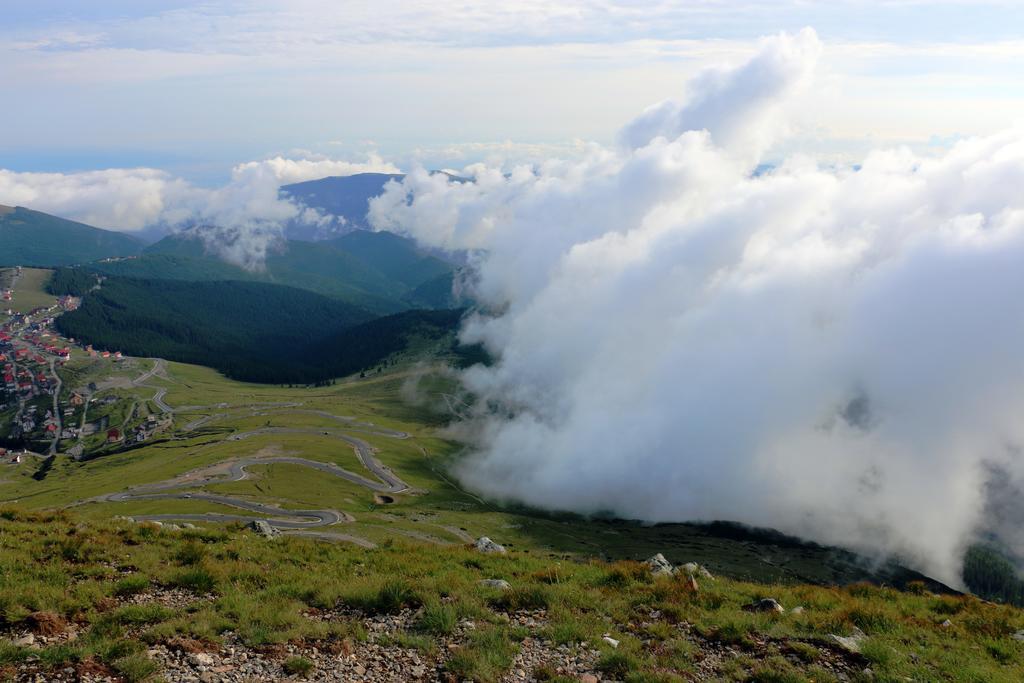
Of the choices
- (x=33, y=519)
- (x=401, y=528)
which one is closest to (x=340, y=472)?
(x=401, y=528)

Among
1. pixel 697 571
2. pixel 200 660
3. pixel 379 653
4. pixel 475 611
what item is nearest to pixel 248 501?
Answer: pixel 697 571

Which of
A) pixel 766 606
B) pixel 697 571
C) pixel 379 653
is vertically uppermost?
pixel 766 606

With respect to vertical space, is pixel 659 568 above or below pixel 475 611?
below

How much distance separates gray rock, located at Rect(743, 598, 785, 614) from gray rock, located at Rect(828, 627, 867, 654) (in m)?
→ 2.65

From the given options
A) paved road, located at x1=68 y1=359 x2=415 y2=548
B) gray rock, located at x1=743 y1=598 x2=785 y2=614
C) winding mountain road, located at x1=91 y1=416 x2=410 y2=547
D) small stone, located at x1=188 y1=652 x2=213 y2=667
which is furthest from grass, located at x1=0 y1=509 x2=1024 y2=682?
winding mountain road, located at x1=91 y1=416 x2=410 y2=547

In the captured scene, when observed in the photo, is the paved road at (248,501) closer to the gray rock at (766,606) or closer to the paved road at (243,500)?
the paved road at (243,500)

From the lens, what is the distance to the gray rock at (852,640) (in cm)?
1922

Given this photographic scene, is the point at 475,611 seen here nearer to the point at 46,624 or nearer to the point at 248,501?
the point at 46,624

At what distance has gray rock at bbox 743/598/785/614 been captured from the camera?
902 inches

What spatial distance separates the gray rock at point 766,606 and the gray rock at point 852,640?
2.65m

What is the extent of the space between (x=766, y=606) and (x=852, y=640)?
11.8 ft

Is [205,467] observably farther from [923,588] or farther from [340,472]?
[923,588]

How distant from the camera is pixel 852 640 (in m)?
20.0

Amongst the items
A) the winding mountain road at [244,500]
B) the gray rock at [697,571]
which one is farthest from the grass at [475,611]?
the winding mountain road at [244,500]
